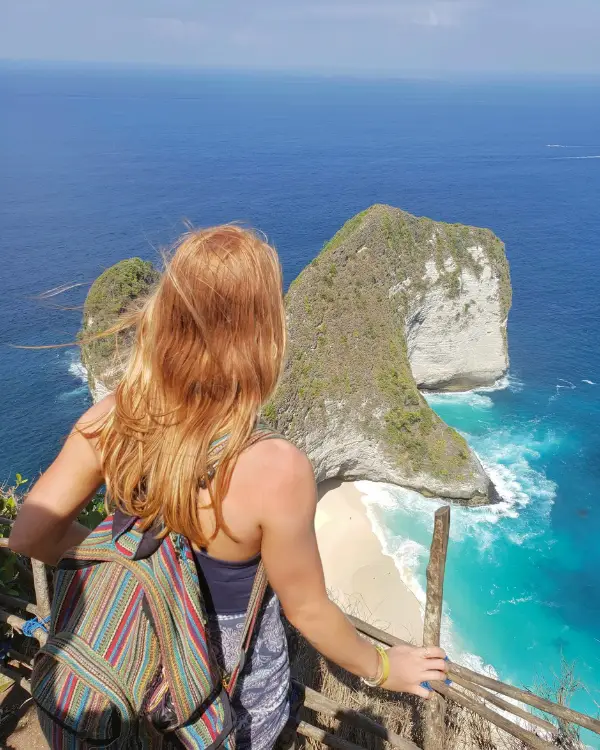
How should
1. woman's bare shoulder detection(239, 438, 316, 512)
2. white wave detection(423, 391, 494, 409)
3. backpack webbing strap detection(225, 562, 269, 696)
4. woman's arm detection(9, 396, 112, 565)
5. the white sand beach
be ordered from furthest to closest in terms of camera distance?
white wave detection(423, 391, 494, 409), the white sand beach, woman's arm detection(9, 396, 112, 565), backpack webbing strap detection(225, 562, 269, 696), woman's bare shoulder detection(239, 438, 316, 512)

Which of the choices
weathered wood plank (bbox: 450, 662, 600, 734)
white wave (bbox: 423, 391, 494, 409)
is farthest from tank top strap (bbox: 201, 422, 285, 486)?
white wave (bbox: 423, 391, 494, 409)

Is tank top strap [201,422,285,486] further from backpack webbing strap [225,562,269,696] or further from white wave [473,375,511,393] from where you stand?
white wave [473,375,511,393]

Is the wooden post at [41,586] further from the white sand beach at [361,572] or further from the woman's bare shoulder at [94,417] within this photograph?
the white sand beach at [361,572]

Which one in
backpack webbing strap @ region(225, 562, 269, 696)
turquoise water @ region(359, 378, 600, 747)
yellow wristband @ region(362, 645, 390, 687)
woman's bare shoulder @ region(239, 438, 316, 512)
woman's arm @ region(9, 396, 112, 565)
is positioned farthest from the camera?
turquoise water @ region(359, 378, 600, 747)

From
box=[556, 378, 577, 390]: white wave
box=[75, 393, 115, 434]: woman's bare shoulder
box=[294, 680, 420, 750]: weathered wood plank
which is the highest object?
box=[75, 393, 115, 434]: woman's bare shoulder

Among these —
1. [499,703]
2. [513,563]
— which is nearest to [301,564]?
[499,703]

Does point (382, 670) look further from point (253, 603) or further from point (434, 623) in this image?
point (434, 623)
